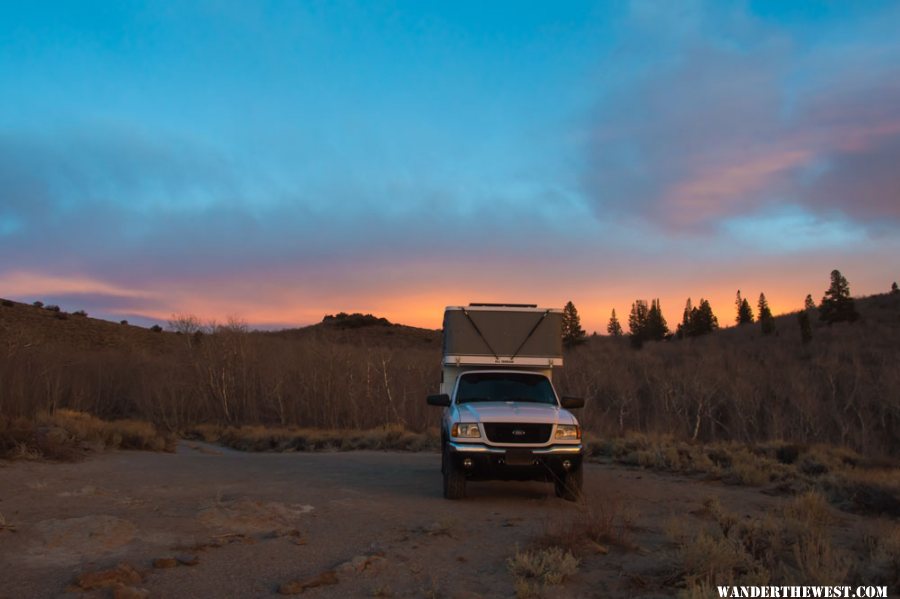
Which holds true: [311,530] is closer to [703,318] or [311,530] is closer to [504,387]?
[504,387]

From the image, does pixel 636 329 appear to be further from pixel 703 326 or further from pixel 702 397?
pixel 702 397

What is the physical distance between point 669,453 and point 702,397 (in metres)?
46.7

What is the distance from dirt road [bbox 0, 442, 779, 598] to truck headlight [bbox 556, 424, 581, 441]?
1.03 m

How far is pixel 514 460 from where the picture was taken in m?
9.92

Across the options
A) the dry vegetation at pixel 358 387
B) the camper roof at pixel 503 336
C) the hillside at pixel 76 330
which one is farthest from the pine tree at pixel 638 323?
the camper roof at pixel 503 336

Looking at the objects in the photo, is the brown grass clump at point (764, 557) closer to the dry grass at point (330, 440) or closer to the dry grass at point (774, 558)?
the dry grass at point (774, 558)

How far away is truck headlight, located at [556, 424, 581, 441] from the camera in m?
A: 10.1

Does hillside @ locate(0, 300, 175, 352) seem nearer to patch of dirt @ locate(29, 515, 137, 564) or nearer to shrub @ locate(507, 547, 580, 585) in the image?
patch of dirt @ locate(29, 515, 137, 564)

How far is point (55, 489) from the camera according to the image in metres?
11.0

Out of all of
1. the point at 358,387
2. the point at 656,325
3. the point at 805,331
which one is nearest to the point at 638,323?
the point at 656,325

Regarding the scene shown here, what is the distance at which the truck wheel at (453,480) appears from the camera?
33.7 ft

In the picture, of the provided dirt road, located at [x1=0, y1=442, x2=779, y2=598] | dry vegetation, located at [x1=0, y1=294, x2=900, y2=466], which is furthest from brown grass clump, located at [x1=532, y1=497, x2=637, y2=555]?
dry vegetation, located at [x1=0, y1=294, x2=900, y2=466]

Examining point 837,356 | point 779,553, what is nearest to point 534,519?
point 779,553

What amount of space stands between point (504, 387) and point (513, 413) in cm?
164
